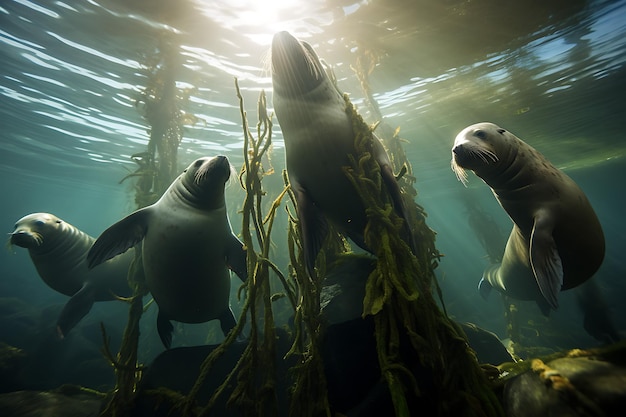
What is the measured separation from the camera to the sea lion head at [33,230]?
4.75 metres

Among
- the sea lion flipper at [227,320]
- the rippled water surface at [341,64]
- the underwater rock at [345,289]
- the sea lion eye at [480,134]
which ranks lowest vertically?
the sea lion flipper at [227,320]

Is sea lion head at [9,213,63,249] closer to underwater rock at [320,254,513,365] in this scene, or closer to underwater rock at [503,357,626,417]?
underwater rock at [320,254,513,365]

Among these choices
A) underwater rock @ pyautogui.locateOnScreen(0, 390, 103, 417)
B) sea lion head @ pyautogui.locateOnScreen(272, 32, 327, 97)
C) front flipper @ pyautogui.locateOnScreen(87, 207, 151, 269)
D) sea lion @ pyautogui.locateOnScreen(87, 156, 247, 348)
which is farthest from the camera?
underwater rock @ pyautogui.locateOnScreen(0, 390, 103, 417)

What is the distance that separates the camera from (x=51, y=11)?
6.74 m

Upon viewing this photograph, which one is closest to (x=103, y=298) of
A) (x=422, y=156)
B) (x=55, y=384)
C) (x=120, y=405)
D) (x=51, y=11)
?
(x=120, y=405)

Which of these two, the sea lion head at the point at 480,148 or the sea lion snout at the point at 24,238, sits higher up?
the sea lion snout at the point at 24,238

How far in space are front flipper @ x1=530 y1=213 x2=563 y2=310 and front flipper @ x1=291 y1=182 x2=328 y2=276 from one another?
1954 millimetres

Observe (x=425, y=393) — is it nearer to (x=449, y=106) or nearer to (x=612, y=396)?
(x=612, y=396)

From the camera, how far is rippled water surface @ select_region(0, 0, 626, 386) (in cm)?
678

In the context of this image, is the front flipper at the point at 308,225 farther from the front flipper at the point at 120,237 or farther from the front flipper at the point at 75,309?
the front flipper at the point at 75,309

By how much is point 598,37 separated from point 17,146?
29.8 meters

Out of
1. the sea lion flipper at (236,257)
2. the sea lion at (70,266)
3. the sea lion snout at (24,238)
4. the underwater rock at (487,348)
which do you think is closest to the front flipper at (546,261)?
the sea lion flipper at (236,257)

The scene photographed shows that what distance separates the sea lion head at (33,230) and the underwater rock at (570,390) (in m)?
6.76

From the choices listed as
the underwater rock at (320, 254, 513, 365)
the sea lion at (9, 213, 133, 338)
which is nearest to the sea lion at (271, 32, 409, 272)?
the underwater rock at (320, 254, 513, 365)
